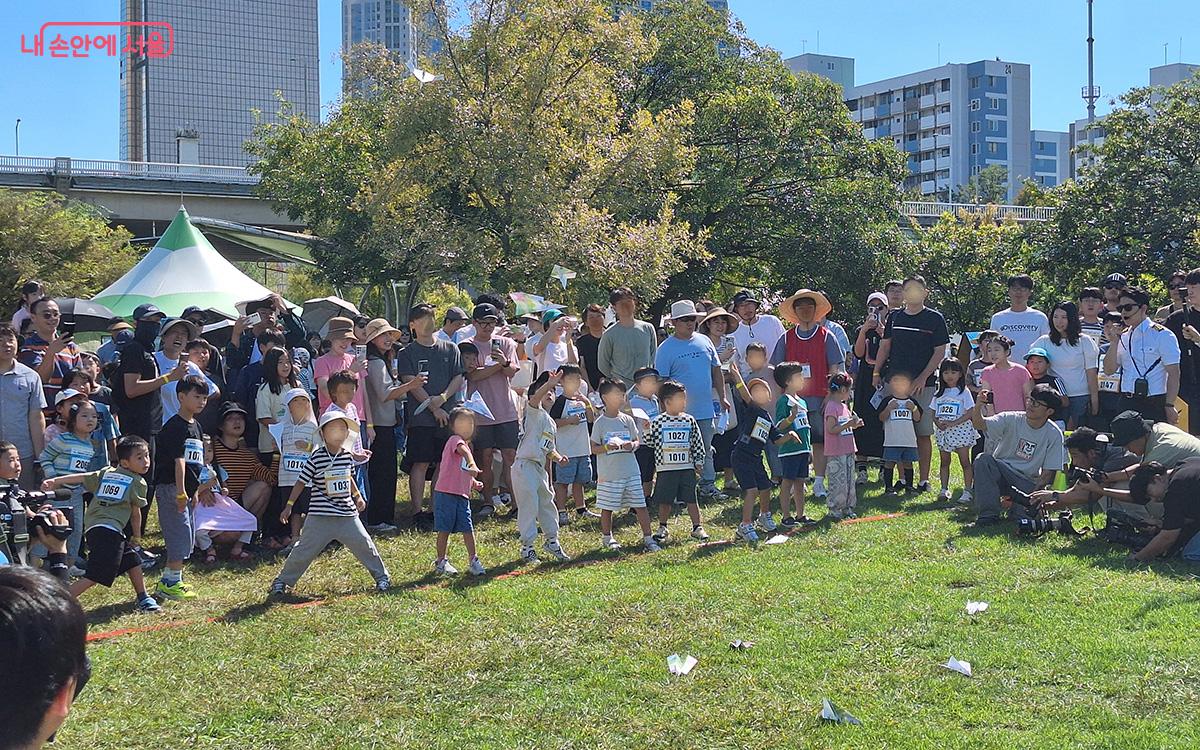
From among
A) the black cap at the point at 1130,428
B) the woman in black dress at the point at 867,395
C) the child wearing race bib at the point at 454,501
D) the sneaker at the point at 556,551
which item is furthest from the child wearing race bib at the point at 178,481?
the black cap at the point at 1130,428

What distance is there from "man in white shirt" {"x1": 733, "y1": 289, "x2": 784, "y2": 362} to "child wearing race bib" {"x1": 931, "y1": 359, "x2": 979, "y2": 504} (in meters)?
1.81

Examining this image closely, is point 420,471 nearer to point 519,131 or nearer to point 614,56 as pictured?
point 519,131

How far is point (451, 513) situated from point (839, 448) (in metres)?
3.68

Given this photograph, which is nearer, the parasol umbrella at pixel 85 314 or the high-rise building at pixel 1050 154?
the parasol umbrella at pixel 85 314

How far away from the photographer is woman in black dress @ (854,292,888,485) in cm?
1288

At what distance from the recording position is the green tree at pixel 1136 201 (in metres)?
28.2

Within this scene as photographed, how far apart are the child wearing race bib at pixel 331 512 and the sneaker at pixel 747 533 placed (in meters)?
3.05

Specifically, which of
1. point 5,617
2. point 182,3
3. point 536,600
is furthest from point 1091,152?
point 182,3

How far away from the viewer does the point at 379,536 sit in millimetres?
10891

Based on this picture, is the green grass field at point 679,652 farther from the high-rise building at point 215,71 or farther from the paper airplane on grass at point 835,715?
the high-rise building at point 215,71

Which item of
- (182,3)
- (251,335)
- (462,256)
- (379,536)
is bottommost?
(379,536)

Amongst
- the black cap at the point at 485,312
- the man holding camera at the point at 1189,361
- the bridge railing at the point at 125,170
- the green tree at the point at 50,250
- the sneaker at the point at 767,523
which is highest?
the bridge railing at the point at 125,170

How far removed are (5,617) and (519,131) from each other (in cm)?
1777

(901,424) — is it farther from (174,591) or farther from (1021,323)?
(174,591)
